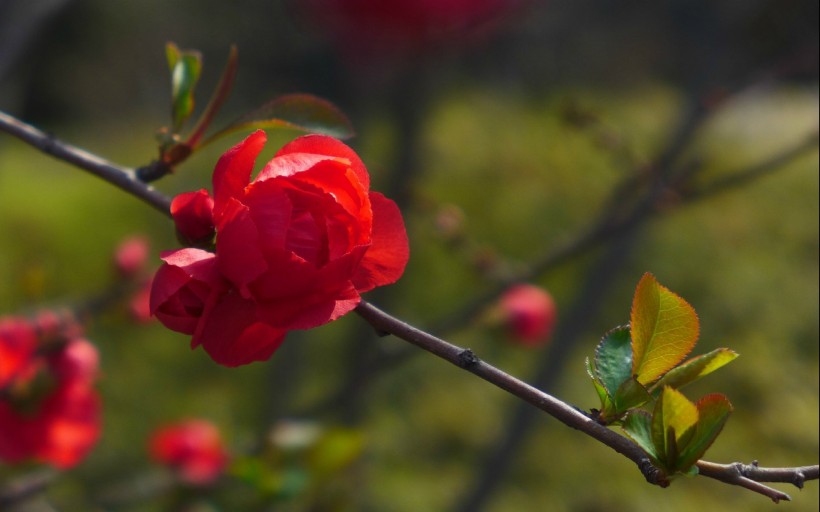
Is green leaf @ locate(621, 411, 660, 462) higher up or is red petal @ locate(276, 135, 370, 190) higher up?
red petal @ locate(276, 135, 370, 190)

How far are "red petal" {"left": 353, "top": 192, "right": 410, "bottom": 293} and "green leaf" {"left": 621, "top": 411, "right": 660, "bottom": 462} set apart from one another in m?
0.12

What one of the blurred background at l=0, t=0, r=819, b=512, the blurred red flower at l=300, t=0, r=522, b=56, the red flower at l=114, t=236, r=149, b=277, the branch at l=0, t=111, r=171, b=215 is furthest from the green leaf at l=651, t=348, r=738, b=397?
the blurred red flower at l=300, t=0, r=522, b=56

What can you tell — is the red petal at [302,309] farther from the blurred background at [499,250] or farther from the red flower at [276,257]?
the blurred background at [499,250]

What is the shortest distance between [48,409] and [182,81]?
0.51 m

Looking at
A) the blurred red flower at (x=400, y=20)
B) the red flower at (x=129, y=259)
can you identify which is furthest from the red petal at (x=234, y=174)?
the blurred red flower at (x=400, y=20)

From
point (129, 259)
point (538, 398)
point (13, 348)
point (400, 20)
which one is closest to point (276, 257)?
point (538, 398)

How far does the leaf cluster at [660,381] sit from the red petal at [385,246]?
0.10 metres

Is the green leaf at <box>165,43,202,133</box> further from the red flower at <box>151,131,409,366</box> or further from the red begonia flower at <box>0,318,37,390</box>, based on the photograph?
the red begonia flower at <box>0,318,37,390</box>

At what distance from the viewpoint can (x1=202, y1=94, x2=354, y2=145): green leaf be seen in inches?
17.4

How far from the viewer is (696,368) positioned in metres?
0.36

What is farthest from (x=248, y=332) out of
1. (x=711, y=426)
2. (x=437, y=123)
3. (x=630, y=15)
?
(x=630, y=15)

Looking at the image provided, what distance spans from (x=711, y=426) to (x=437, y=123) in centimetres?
295

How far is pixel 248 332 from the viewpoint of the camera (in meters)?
0.35

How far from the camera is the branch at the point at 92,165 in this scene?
15.9 inches
